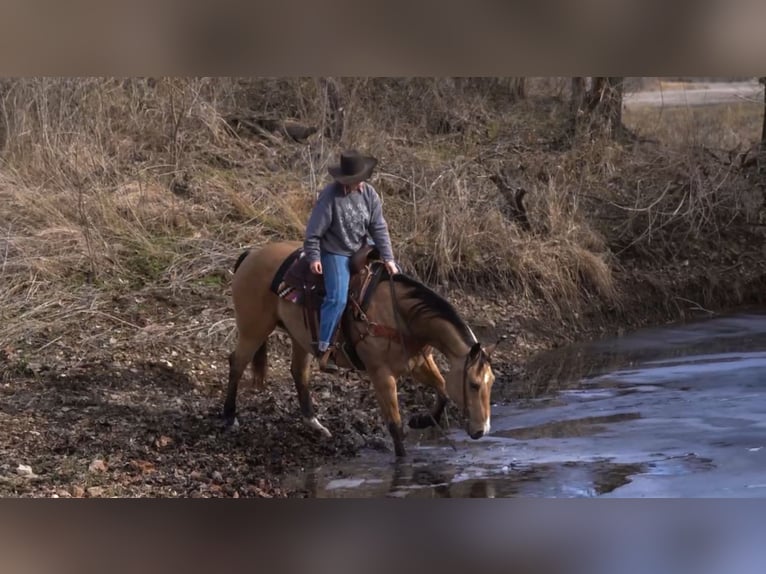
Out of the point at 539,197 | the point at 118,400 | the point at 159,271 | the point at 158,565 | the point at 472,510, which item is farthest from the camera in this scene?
the point at 539,197

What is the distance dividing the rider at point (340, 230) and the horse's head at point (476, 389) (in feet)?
2.36

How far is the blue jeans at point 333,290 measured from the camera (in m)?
5.57

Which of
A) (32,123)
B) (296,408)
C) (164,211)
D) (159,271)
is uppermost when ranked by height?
(32,123)

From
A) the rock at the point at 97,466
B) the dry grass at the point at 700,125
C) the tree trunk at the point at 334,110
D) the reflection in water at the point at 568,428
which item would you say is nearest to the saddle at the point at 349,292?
the reflection in water at the point at 568,428

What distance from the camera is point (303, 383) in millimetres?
6273

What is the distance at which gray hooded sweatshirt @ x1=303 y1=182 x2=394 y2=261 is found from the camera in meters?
5.48

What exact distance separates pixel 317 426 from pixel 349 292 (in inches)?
39.2

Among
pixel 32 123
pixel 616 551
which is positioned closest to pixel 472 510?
pixel 616 551

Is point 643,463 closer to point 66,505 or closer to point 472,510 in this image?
point 472,510

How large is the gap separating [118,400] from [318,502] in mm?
1866

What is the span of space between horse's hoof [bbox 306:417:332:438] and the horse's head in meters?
1.10

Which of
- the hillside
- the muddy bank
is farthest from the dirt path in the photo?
the muddy bank

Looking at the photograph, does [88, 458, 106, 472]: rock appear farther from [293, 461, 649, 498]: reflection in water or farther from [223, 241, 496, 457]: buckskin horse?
[293, 461, 649, 498]: reflection in water

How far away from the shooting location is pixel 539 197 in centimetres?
880
